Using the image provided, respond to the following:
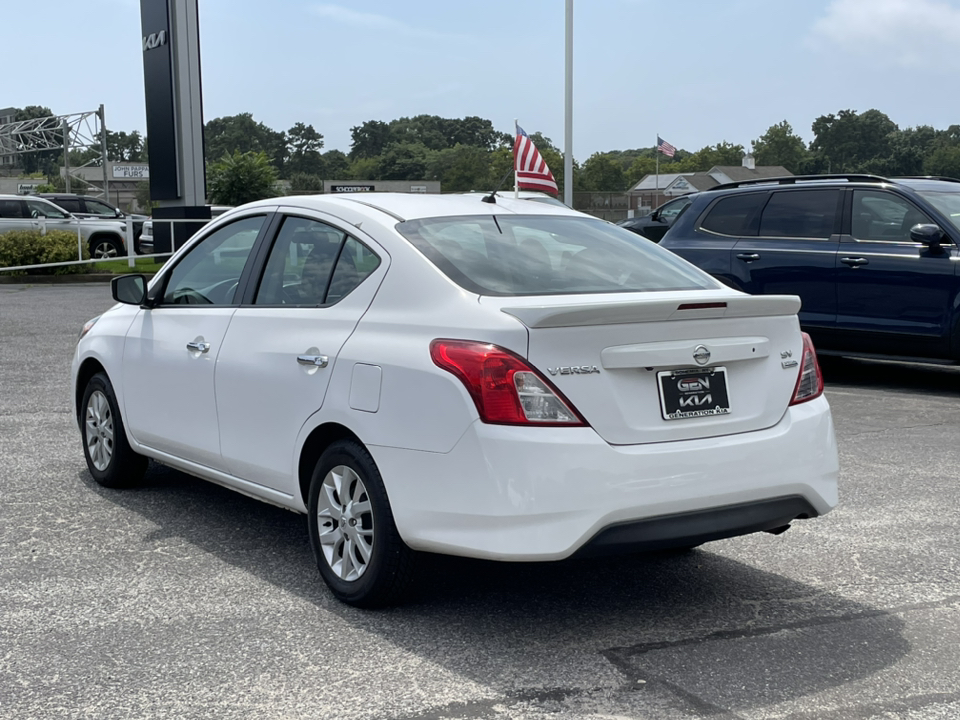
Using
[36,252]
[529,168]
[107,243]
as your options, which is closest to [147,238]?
[107,243]

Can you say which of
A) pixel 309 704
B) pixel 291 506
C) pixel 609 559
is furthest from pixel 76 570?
pixel 609 559

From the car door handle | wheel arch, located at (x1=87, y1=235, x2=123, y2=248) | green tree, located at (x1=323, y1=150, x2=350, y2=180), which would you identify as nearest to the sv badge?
the car door handle

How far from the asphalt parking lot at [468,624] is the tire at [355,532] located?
0.37 ft

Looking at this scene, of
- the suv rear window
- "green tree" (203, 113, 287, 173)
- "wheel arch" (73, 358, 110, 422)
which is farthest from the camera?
"green tree" (203, 113, 287, 173)

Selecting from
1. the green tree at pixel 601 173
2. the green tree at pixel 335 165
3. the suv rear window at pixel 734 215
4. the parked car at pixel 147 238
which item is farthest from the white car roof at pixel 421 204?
the green tree at pixel 335 165

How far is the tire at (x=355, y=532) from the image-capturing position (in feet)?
13.8

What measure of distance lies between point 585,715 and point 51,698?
1655 mm

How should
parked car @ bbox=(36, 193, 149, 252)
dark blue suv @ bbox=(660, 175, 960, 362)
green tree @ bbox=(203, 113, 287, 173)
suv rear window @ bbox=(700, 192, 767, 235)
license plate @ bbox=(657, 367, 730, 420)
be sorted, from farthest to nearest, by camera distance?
1. green tree @ bbox=(203, 113, 287, 173)
2. parked car @ bbox=(36, 193, 149, 252)
3. suv rear window @ bbox=(700, 192, 767, 235)
4. dark blue suv @ bbox=(660, 175, 960, 362)
5. license plate @ bbox=(657, 367, 730, 420)

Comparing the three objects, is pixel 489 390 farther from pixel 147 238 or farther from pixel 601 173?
pixel 601 173

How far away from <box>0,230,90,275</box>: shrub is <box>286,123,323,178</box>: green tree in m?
157

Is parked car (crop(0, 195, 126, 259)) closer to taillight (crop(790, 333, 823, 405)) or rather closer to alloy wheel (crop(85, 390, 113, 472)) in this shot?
alloy wheel (crop(85, 390, 113, 472))

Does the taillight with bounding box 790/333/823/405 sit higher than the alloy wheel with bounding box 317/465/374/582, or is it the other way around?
the taillight with bounding box 790/333/823/405

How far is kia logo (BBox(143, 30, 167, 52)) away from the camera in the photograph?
2588 cm

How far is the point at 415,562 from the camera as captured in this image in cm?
426
